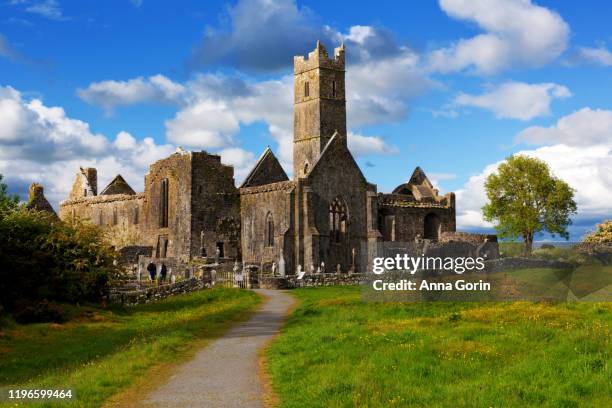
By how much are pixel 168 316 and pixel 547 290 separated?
1455 centimetres

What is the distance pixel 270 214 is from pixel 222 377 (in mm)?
42763

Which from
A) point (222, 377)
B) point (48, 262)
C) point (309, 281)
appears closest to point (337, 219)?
point (309, 281)

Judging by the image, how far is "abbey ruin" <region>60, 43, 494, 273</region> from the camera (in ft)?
188

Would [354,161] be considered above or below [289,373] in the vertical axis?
above

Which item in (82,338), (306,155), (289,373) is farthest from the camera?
(306,155)

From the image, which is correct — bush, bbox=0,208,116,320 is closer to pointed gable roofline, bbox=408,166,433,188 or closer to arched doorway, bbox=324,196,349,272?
arched doorway, bbox=324,196,349,272

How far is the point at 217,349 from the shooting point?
65.4ft

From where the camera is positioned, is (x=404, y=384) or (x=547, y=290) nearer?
(x=404, y=384)

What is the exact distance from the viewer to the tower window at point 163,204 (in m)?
62.2

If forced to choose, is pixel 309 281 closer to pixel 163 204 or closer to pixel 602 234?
pixel 163 204

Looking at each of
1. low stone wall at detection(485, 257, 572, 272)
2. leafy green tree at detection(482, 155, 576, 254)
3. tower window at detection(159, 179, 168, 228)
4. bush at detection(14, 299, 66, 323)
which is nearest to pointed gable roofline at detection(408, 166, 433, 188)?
leafy green tree at detection(482, 155, 576, 254)

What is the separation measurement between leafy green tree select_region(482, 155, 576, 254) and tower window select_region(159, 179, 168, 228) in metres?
32.5

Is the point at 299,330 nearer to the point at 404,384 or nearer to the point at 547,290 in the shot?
the point at 404,384

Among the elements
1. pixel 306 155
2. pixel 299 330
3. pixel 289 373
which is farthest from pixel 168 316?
pixel 306 155
